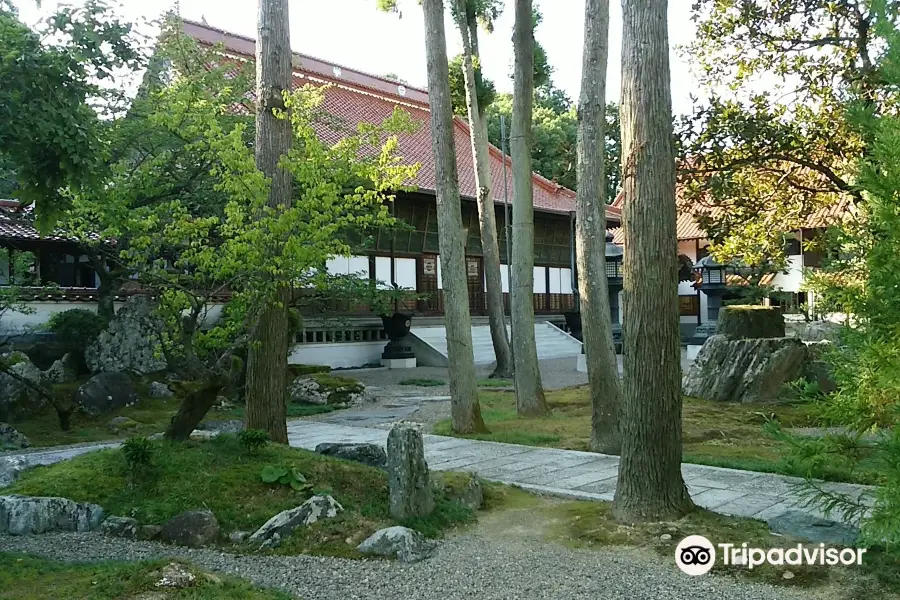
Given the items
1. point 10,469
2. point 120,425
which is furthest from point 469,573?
point 120,425

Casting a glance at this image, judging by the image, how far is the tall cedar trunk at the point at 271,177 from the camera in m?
7.70

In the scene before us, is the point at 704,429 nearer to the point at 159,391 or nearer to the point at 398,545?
the point at 398,545

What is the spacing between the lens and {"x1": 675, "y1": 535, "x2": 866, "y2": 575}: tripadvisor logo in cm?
448

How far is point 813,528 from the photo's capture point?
4930mm

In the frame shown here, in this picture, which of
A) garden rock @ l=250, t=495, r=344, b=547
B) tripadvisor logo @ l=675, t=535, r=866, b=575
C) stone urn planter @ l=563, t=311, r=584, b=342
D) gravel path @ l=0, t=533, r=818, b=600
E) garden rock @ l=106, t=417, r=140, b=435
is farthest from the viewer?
stone urn planter @ l=563, t=311, r=584, b=342

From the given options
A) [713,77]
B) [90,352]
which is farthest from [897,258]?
[90,352]

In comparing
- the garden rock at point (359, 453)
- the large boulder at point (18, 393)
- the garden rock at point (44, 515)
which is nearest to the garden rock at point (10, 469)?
the garden rock at point (44, 515)

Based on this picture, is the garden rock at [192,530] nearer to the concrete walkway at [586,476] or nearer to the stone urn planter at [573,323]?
the concrete walkway at [586,476]

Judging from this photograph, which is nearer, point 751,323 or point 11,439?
point 11,439

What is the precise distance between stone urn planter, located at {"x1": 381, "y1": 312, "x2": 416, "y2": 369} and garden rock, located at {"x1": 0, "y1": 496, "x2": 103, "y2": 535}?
1587 centimetres

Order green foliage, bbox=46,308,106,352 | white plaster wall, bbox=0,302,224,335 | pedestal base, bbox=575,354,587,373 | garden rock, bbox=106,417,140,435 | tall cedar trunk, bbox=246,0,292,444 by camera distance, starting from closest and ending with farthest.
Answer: tall cedar trunk, bbox=246,0,292,444 → garden rock, bbox=106,417,140,435 → green foliage, bbox=46,308,106,352 → white plaster wall, bbox=0,302,224,335 → pedestal base, bbox=575,354,587,373

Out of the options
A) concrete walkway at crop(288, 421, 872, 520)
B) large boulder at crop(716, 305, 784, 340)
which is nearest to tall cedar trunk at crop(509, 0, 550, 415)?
concrete walkway at crop(288, 421, 872, 520)

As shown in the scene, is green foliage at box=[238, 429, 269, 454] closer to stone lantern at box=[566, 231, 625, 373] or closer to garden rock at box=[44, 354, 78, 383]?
garden rock at box=[44, 354, 78, 383]

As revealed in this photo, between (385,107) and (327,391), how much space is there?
46.2ft
